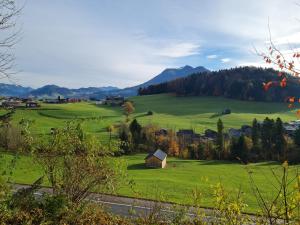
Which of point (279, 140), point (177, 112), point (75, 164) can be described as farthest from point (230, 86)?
point (75, 164)

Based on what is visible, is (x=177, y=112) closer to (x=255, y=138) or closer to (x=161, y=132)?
(x=161, y=132)

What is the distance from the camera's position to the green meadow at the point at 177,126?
34.3 m

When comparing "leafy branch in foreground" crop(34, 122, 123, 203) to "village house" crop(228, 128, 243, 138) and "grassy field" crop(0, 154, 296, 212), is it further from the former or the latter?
"village house" crop(228, 128, 243, 138)

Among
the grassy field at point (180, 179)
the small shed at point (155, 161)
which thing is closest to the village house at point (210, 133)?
the grassy field at point (180, 179)

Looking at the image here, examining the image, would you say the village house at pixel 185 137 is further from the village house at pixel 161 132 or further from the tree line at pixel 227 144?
the village house at pixel 161 132

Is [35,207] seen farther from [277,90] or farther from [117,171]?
[277,90]

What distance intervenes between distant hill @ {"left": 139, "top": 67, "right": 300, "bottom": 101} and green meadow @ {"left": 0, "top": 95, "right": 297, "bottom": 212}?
5699 millimetres

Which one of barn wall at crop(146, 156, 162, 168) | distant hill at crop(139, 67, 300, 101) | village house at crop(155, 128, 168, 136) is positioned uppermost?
distant hill at crop(139, 67, 300, 101)

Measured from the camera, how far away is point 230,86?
161m

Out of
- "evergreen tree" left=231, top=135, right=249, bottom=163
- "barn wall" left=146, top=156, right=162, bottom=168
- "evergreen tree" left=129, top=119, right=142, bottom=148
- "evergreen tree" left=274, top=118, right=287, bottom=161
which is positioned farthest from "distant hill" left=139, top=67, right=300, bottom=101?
"barn wall" left=146, top=156, right=162, bottom=168

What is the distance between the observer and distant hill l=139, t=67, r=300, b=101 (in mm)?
153375

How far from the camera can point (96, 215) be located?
14.5m

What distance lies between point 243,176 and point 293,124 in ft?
195

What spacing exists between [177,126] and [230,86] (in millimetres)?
63736
